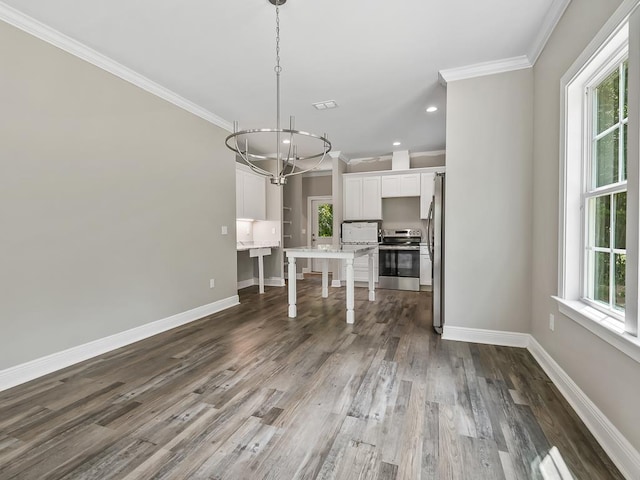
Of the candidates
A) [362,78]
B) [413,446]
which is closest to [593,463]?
[413,446]

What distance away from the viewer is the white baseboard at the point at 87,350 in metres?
2.23

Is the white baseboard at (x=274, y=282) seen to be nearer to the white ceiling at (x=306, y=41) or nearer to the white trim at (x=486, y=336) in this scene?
the white ceiling at (x=306, y=41)

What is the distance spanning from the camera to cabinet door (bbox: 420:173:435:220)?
5805 millimetres

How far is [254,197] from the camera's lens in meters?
5.91

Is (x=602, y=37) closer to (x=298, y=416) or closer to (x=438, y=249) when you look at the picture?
(x=438, y=249)

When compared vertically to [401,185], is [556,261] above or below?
below

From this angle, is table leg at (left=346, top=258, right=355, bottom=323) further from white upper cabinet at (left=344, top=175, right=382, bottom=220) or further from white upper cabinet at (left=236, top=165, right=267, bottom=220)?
white upper cabinet at (left=344, top=175, right=382, bottom=220)

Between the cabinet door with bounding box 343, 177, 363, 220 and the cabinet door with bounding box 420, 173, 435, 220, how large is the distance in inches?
46.8

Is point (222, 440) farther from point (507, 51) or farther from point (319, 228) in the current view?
point (319, 228)

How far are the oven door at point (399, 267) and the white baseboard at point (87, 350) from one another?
335 cm

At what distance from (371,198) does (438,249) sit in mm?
3119

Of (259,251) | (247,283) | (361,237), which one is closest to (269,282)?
(247,283)

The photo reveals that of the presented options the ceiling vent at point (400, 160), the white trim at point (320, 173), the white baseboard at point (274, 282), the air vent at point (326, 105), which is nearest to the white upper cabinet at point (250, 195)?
the white baseboard at point (274, 282)

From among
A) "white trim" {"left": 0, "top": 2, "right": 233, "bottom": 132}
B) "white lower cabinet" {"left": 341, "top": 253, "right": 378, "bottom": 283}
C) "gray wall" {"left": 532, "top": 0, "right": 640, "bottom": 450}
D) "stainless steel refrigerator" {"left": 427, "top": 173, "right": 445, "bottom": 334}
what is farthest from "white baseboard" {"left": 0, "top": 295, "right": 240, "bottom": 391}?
"gray wall" {"left": 532, "top": 0, "right": 640, "bottom": 450}
